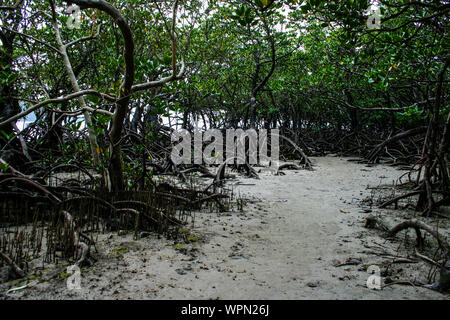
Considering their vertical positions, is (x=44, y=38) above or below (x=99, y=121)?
above

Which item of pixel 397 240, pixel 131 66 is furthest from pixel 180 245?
pixel 397 240

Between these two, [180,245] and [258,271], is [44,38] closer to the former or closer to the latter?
[180,245]

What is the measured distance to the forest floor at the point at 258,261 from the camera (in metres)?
1.59

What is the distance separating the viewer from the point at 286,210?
3.42m

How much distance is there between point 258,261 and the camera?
2.03 m

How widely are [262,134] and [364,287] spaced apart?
670cm

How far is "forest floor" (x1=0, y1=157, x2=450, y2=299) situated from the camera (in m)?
1.59

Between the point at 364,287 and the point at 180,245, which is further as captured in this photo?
the point at 180,245

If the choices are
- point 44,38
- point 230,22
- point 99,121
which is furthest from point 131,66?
point 230,22

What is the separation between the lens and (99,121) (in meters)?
2.46
